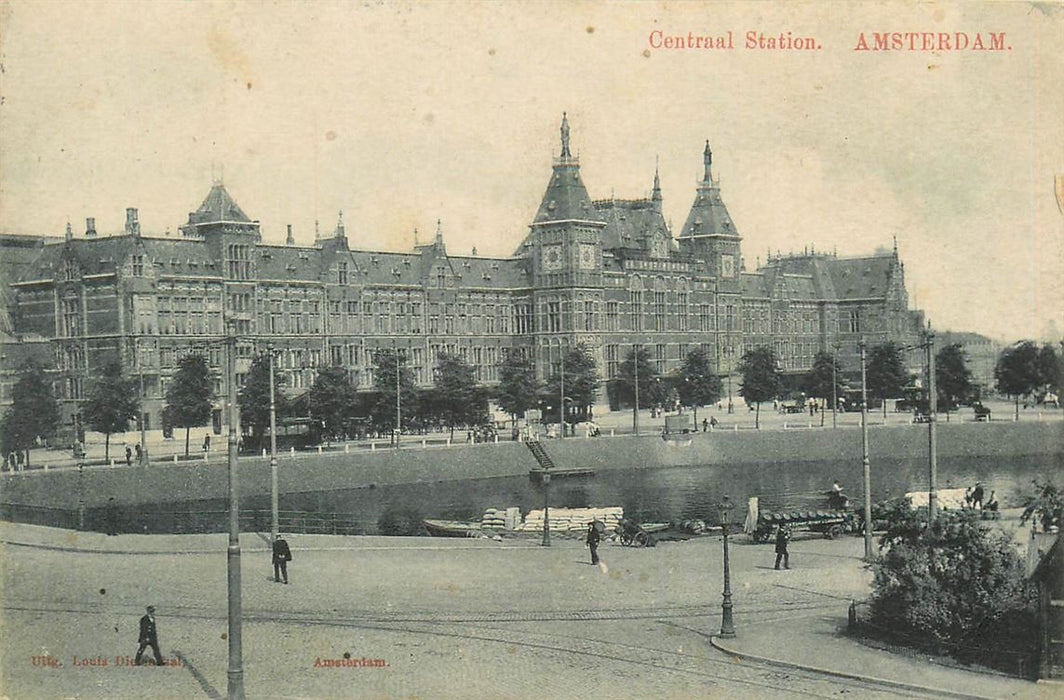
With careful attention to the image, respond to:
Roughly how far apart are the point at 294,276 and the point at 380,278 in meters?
7.43

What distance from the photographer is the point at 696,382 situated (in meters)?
82.2

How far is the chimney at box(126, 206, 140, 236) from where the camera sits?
66.8m

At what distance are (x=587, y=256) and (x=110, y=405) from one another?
4010cm

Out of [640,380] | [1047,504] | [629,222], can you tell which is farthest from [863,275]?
[1047,504]

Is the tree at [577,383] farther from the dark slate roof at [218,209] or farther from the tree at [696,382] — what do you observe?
the dark slate roof at [218,209]

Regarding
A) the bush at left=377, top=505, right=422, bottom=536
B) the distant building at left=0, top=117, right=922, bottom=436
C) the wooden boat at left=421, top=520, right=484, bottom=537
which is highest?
the distant building at left=0, top=117, right=922, bottom=436

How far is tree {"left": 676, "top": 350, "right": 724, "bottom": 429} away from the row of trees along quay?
9 centimetres

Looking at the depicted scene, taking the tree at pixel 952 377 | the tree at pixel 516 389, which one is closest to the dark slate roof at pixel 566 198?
the tree at pixel 516 389

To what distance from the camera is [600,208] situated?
312ft

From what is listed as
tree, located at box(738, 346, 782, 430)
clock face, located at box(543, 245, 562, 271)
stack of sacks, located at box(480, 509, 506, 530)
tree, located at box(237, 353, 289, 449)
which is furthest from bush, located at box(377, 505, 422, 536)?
clock face, located at box(543, 245, 562, 271)

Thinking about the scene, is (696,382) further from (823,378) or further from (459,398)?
(459,398)

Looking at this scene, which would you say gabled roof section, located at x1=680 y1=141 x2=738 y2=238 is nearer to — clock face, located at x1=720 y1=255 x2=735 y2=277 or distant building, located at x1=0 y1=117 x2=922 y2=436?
distant building, located at x1=0 y1=117 x2=922 y2=436

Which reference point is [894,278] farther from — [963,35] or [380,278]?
[963,35]

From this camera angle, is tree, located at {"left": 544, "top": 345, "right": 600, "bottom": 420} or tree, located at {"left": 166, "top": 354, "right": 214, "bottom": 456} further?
tree, located at {"left": 544, "top": 345, "right": 600, "bottom": 420}
